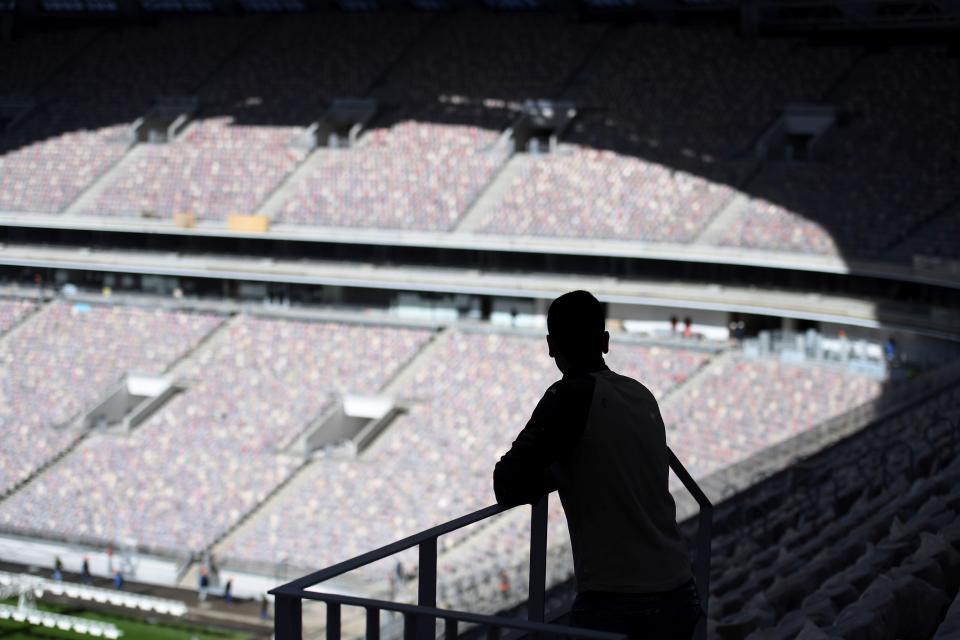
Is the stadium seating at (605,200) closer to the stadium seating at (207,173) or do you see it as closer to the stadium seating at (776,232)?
the stadium seating at (776,232)

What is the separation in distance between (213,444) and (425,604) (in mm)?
25067

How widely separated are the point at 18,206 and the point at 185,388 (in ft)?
34.3

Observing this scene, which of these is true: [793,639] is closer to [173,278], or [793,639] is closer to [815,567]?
[815,567]

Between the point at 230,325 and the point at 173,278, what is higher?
the point at 173,278

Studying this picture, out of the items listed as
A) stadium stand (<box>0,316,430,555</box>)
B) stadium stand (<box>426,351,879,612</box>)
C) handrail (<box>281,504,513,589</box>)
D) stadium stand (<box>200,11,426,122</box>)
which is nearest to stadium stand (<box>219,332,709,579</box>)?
stadium stand (<box>426,351,879,612</box>)

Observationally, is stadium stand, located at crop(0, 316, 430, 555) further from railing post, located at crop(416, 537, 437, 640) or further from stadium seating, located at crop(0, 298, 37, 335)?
railing post, located at crop(416, 537, 437, 640)

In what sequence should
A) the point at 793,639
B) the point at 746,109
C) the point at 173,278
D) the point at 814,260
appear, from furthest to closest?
the point at 173,278, the point at 746,109, the point at 814,260, the point at 793,639

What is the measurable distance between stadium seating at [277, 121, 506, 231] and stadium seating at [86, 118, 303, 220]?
4.40 feet

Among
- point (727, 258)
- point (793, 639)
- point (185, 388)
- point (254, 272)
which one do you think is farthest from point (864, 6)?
point (793, 639)

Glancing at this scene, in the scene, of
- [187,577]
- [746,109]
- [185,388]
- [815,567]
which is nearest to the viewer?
[815,567]

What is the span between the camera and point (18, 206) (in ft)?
122

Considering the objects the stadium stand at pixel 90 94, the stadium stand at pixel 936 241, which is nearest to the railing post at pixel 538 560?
the stadium stand at pixel 936 241

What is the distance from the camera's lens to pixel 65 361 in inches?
1275

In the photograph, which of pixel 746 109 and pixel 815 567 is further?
pixel 746 109
